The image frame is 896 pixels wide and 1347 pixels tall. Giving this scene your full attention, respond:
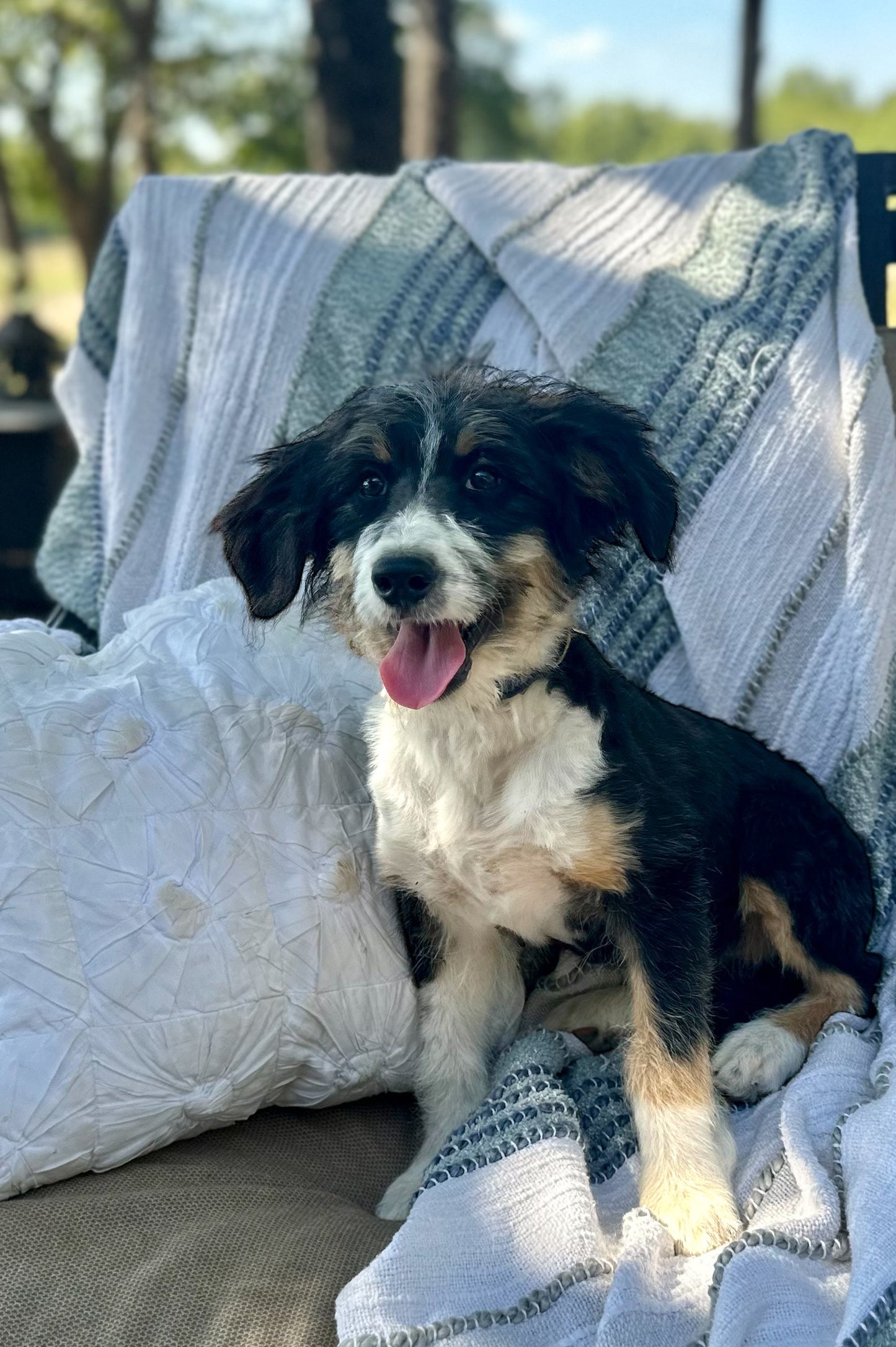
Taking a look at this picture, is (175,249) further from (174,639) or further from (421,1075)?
(421,1075)

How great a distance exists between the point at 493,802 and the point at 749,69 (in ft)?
31.7

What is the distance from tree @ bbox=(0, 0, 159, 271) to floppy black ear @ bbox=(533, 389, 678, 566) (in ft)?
43.0

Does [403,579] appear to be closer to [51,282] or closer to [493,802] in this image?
[493,802]

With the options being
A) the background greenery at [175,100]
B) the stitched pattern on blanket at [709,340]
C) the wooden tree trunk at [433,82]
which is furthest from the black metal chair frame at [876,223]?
the background greenery at [175,100]

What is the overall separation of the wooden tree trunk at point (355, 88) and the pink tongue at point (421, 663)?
14.3 feet

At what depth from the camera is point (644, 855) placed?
1.86 metres

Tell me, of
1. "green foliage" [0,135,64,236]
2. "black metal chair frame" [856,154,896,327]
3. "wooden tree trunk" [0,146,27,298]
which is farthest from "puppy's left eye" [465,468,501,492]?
"wooden tree trunk" [0,146,27,298]

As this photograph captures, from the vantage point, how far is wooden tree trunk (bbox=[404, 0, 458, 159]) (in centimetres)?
759

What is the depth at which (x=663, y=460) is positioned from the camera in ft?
8.29

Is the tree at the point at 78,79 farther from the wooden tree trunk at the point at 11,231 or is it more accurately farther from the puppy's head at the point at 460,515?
the puppy's head at the point at 460,515

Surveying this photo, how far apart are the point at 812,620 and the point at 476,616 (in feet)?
2.93

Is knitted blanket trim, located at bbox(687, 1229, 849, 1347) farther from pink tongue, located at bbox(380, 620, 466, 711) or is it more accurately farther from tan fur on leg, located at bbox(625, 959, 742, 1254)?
pink tongue, located at bbox(380, 620, 466, 711)

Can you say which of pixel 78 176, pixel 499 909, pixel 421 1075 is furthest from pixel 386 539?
pixel 78 176

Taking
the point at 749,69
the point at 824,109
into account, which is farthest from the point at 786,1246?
the point at 824,109
